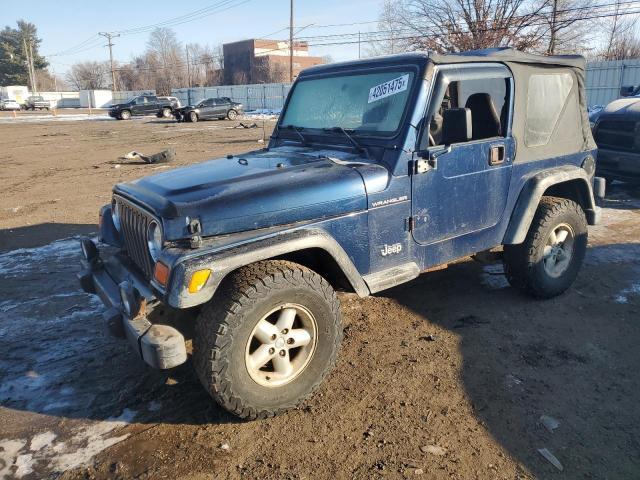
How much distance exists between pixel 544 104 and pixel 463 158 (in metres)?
1.20

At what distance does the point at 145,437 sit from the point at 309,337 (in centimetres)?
109

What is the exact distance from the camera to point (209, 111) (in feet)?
109

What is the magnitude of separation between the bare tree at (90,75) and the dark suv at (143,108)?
235 feet

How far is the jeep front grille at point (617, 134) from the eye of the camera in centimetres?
848

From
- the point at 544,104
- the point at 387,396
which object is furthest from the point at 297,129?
the point at 387,396

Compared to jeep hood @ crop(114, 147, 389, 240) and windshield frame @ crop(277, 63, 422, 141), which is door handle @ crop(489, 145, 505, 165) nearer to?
windshield frame @ crop(277, 63, 422, 141)

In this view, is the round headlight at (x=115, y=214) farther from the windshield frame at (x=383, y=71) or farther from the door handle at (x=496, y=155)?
the door handle at (x=496, y=155)

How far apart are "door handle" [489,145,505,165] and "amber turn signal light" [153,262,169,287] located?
2.56m

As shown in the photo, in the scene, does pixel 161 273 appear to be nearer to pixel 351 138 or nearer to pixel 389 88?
pixel 351 138

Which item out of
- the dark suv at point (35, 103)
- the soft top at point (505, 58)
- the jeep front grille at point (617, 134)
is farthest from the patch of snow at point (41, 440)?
the dark suv at point (35, 103)

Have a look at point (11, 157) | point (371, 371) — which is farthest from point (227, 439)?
point (11, 157)

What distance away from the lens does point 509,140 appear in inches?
163

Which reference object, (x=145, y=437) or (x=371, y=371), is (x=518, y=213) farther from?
(x=145, y=437)

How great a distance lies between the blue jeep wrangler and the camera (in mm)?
2891
